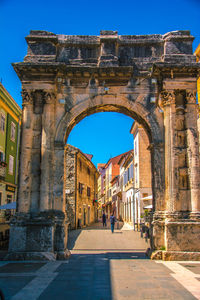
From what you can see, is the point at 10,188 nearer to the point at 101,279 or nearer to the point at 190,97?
the point at 190,97

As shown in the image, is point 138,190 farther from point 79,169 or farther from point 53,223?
point 53,223

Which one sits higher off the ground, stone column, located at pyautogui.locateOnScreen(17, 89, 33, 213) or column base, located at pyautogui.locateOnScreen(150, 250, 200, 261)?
stone column, located at pyautogui.locateOnScreen(17, 89, 33, 213)

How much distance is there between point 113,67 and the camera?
1111 centimetres

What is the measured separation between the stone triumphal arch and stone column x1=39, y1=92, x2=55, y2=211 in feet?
0.11

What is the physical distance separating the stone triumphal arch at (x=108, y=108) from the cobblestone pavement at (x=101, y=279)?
3.28 ft

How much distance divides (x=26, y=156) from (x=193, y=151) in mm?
5722

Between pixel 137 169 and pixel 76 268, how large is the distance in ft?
53.3

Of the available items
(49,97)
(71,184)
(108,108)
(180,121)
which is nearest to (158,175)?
(180,121)

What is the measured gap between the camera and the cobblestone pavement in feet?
20.0

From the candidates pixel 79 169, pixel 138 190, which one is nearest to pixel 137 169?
pixel 138 190

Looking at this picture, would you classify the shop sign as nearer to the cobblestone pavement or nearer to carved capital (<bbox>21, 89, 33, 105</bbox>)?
carved capital (<bbox>21, 89, 33, 105</bbox>)

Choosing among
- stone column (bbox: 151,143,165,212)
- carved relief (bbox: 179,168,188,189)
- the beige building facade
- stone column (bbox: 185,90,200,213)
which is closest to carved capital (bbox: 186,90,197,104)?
stone column (bbox: 185,90,200,213)

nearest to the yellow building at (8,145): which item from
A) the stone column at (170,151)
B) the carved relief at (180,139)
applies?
the stone column at (170,151)

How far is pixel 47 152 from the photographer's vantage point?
35.3 ft
